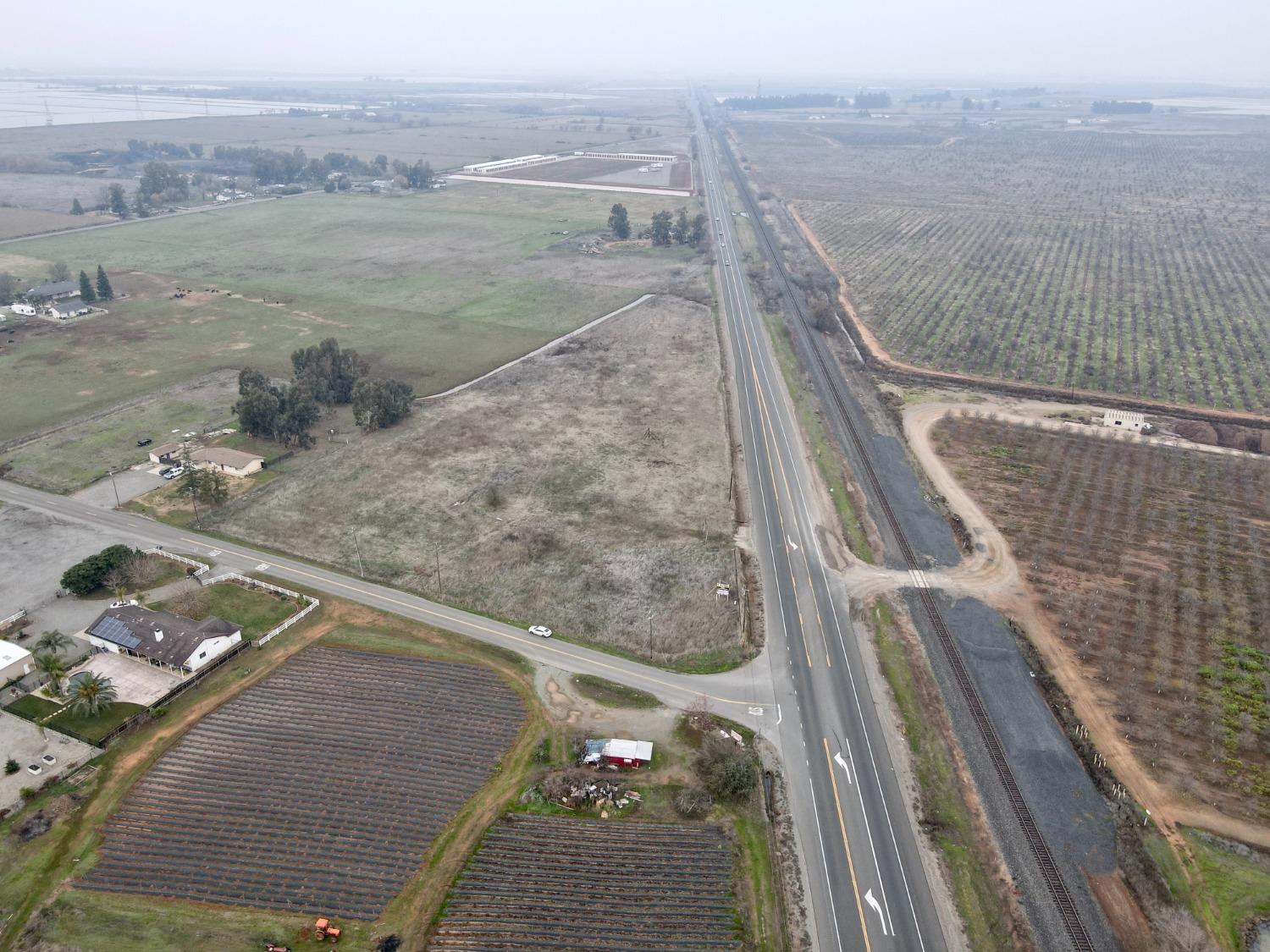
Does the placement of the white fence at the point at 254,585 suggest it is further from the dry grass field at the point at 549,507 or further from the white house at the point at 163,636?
the dry grass field at the point at 549,507

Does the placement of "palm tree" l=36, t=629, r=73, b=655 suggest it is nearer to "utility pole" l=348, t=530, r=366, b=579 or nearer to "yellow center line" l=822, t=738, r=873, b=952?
"utility pole" l=348, t=530, r=366, b=579

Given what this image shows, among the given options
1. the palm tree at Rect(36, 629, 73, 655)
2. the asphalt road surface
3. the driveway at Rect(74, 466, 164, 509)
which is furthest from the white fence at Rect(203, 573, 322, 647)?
the asphalt road surface

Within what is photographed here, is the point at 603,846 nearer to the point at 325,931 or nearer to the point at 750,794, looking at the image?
the point at 750,794

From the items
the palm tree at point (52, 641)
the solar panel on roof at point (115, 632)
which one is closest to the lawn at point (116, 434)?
the palm tree at point (52, 641)

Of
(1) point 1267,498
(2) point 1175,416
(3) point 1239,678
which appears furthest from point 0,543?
(2) point 1175,416

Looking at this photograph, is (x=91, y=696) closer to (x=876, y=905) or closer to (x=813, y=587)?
(x=876, y=905)

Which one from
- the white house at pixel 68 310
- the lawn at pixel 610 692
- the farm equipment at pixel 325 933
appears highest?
the white house at pixel 68 310
